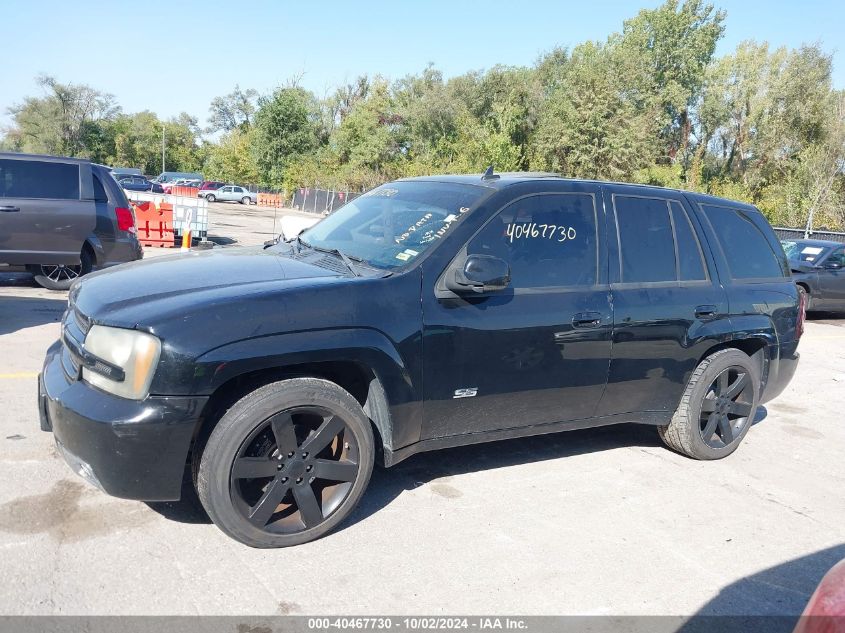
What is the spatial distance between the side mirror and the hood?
621 mm

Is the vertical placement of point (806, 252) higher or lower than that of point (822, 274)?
higher

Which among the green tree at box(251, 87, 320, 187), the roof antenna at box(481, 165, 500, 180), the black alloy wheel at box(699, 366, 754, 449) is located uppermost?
the green tree at box(251, 87, 320, 187)

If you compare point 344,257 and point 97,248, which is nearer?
point 344,257

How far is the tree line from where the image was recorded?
3953 centimetres

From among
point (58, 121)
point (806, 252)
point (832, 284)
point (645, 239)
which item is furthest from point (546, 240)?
point (58, 121)

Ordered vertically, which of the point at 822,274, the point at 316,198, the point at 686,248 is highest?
the point at 686,248

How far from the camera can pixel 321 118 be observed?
68625 mm

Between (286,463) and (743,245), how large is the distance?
3817mm

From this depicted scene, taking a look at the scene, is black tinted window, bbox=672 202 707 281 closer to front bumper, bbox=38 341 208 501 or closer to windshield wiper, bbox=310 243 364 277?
windshield wiper, bbox=310 243 364 277

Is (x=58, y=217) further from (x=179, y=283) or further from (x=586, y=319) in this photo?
(x=586, y=319)

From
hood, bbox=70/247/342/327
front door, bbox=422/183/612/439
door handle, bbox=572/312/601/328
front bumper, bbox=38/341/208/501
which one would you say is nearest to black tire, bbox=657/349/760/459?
front door, bbox=422/183/612/439

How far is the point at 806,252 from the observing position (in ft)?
45.9

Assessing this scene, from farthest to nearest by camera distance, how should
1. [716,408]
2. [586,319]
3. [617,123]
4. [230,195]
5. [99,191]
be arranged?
1. [230,195]
2. [617,123]
3. [99,191]
4. [716,408]
5. [586,319]

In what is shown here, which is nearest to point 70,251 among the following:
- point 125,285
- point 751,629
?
point 125,285
